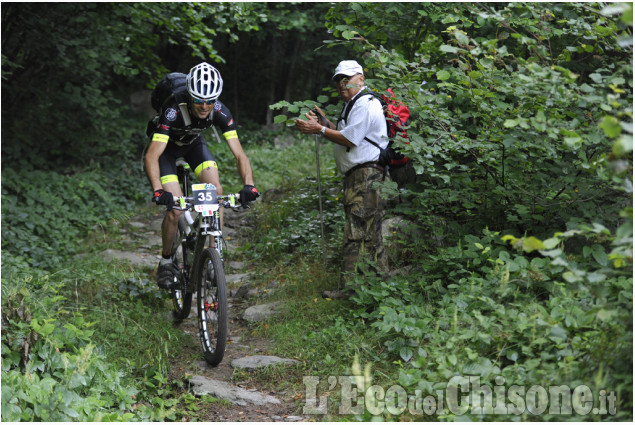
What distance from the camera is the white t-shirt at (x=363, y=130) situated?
5.47m

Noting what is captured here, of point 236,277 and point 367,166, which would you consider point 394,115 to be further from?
point 236,277

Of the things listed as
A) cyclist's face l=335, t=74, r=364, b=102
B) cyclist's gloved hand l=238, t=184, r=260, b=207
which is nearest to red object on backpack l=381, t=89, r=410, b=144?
cyclist's face l=335, t=74, r=364, b=102

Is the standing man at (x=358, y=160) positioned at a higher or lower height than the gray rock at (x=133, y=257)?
higher

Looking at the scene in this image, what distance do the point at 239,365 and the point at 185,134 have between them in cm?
229

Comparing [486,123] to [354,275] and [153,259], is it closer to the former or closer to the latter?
[354,275]

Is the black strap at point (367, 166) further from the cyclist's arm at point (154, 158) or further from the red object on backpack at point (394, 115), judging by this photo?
the cyclist's arm at point (154, 158)

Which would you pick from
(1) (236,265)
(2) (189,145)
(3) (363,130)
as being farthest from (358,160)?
(1) (236,265)

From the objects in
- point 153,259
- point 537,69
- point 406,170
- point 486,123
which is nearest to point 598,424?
point 537,69

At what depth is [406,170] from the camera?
673 centimetres

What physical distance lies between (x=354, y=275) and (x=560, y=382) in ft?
7.80

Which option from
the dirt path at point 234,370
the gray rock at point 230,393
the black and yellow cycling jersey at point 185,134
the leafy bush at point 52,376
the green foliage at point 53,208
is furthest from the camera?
the green foliage at point 53,208

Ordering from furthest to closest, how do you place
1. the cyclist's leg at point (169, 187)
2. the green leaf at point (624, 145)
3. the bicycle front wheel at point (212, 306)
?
the cyclist's leg at point (169, 187) < the bicycle front wheel at point (212, 306) < the green leaf at point (624, 145)

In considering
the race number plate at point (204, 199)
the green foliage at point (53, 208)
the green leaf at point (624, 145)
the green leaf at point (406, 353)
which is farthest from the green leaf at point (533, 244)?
the green foliage at point (53, 208)

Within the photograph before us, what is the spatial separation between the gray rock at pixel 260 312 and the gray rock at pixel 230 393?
146 cm
